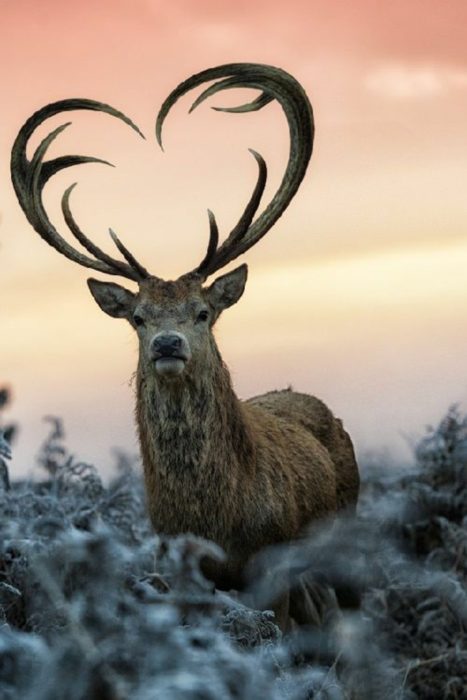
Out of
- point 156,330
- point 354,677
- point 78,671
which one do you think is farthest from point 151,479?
point 78,671

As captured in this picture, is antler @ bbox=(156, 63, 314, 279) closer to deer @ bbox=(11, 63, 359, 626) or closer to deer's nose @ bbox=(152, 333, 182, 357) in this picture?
deer @ bbox=(11, 63, 359, 626)

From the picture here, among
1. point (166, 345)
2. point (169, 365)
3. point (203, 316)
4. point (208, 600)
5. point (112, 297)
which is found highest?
point (112, 297)

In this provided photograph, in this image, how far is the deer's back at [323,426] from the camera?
9617 millimetres

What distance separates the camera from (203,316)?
7.89 m

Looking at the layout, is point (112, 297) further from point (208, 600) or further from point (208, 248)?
point (208, 600)

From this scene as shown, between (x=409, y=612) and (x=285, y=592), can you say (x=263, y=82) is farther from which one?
(x=409, y=612)

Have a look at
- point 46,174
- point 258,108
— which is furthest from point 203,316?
point 46,174

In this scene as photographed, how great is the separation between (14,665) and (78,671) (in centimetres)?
49

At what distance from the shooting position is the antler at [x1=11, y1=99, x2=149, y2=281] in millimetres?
8781

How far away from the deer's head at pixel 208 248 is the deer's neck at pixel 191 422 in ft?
0.36

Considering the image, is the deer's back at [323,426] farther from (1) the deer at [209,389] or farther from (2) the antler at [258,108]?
(2) the antler at [258,108]

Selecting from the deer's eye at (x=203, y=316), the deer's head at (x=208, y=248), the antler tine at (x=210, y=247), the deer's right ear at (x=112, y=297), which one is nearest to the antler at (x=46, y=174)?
the deer's head at (x=208, y=248)

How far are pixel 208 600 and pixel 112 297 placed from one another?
4.81 m

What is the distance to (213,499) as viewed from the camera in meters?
7.82
